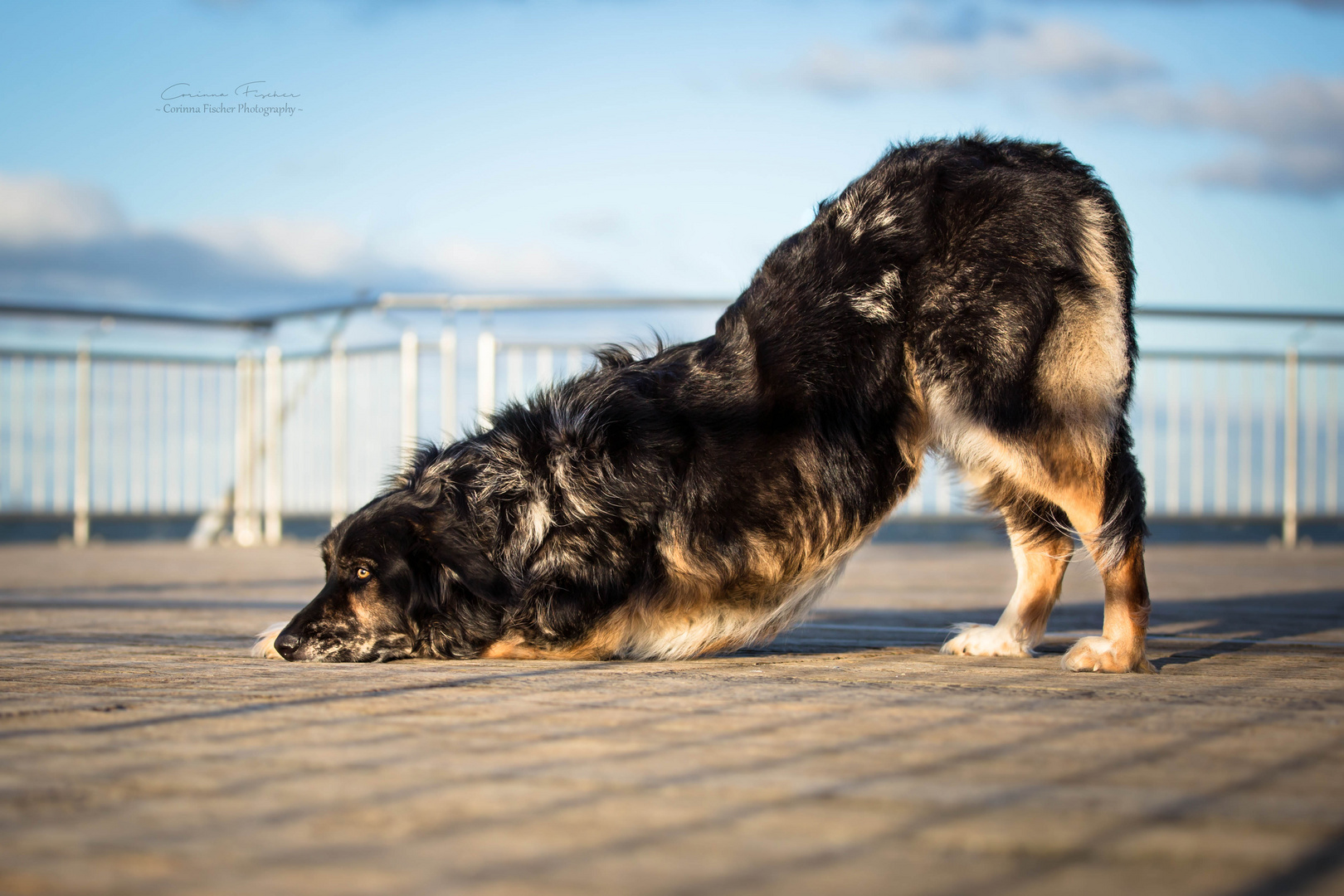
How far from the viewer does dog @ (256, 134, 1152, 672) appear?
3.00 meters

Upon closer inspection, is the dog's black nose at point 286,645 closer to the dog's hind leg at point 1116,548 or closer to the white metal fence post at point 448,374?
the dog's hind leg at point 1116,548

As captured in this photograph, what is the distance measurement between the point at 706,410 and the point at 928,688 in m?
1.05

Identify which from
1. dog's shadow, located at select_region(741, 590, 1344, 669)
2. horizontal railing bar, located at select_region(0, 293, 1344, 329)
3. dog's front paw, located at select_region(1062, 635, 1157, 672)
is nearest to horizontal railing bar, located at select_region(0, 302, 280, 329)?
horizontal railing bar, located at select_region(0, 293, 1344, 329)

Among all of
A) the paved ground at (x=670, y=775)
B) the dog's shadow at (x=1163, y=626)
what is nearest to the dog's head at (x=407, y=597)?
the paved ground at (x=670, y=775)

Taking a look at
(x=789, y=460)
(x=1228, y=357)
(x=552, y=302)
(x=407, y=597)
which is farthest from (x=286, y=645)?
(x=1228, y=357)

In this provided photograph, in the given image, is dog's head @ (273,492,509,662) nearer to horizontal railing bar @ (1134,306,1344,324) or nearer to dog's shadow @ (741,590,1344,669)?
dog's shadow @ (741,590,1344,669)

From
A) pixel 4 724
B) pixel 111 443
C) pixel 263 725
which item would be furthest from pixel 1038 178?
pixel 111 443

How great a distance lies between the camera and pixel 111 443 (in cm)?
959

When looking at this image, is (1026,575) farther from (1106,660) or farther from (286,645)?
(286,645)

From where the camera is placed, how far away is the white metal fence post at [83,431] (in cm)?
947

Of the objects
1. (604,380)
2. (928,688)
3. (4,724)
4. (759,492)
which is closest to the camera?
(4,724)

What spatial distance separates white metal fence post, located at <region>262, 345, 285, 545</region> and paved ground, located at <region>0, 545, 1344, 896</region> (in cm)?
698

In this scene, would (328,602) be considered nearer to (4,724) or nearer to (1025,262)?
(4,724)

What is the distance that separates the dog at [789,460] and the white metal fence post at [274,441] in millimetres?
6971
